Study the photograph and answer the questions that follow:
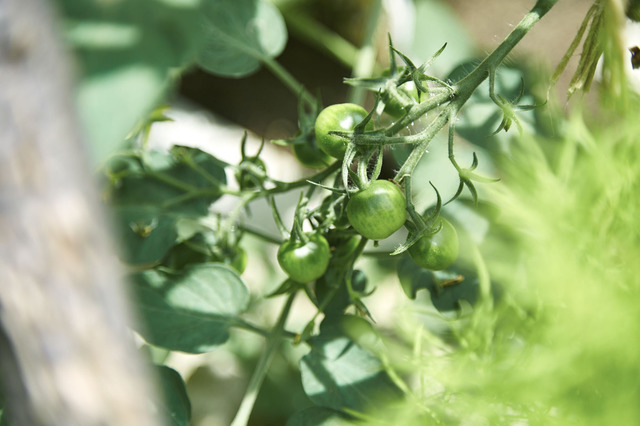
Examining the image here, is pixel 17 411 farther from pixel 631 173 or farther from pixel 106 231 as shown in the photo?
pixel 631 173

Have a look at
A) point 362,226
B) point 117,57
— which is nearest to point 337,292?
point 362,226

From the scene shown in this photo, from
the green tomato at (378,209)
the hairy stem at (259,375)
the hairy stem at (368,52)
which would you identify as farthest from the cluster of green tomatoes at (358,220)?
the hairy stem at (368,52)

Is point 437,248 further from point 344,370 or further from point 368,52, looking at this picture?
point 368,52

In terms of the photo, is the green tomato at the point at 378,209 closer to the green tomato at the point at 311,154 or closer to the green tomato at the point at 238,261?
the green tomato at the point at 311,154

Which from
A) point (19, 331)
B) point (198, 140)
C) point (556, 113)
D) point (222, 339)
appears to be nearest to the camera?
point (19, 331)

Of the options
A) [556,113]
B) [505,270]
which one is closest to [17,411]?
[505,270]

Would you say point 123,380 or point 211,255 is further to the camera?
point 211,255

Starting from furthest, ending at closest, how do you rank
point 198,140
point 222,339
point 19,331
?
point 198,140 → point 222,339 → point 19,331
